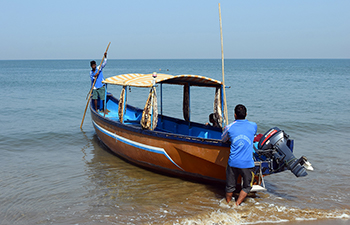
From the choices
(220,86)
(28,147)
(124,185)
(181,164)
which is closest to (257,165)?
(181,164)

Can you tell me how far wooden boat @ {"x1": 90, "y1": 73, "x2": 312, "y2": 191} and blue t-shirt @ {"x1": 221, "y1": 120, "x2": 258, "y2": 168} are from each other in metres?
0.49

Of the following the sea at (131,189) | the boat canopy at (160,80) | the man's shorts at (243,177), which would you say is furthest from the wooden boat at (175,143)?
the sea at (131,189)

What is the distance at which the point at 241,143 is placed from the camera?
5660 mm

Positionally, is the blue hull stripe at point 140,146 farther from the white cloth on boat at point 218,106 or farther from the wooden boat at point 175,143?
the white cloth on boat at point 218,106

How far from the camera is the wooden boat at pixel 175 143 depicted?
6.43 metres

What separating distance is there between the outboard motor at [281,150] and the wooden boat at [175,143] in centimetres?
7

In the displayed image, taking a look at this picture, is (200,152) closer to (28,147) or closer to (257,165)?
(257,165)

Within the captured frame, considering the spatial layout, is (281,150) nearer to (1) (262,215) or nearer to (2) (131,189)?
(1) (262,215)

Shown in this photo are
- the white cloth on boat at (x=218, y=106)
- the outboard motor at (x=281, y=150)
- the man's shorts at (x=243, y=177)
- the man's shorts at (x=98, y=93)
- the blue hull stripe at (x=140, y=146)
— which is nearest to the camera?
the man's shorts at (x=243, y=177)

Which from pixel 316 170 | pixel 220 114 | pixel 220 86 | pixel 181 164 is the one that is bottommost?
pixel 316 170

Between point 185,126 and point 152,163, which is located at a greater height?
point 185,126

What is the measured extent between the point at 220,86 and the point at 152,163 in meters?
2.40

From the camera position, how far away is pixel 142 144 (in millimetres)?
7906

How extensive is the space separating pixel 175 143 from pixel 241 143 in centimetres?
182
